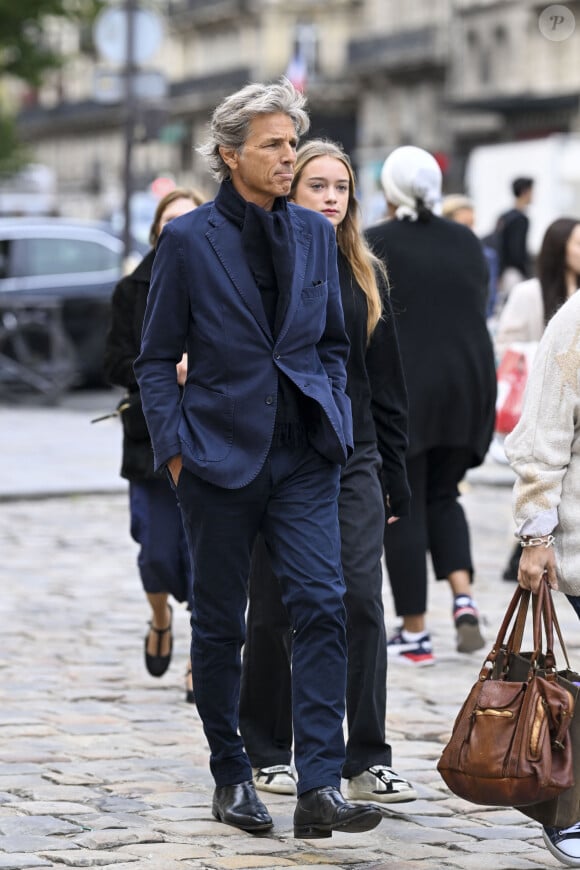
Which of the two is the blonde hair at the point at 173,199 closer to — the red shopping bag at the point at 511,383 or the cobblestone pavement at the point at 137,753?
the cobblestone pavement at the point at 137,753

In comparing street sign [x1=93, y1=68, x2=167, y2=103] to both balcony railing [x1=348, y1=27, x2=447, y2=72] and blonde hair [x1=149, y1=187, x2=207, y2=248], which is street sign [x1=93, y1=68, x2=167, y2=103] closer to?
blonde hair [x1=149, y1=187, x2=207, y2=248]

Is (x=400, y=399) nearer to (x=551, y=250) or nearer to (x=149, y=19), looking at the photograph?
(x=551, y=250)

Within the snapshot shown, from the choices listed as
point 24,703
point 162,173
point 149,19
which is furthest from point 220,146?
point 162,173

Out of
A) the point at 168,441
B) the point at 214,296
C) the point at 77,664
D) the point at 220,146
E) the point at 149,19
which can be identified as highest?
the point at 149,19

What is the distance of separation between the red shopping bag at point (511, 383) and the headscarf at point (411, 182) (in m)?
1.61

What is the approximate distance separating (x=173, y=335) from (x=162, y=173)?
79311 millimetres

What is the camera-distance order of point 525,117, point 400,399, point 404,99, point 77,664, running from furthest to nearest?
1. point 404,99
2. point 525,117
3. point 77,664
4. point 400,399

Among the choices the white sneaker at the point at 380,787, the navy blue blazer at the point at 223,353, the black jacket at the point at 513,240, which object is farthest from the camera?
the black jacket at the point at 513,240

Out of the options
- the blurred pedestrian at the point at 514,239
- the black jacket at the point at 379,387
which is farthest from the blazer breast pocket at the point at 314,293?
the blurred pedestrian at the point at 514,239

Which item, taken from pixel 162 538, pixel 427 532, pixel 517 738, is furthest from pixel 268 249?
pixel 427 532

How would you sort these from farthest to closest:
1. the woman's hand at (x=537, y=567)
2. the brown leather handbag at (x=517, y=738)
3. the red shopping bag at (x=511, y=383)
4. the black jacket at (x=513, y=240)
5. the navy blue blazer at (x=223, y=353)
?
the black jacket at (x=513, y=240) → the red shopping bag at (x=511, y=383) → the navy blue blazer at (x=223, y=353) → the woman's hand at (x=537, y=567) → the brown leather handbag at (x=517, y=738)

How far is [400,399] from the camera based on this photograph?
619 cm

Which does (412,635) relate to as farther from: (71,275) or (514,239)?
(71,275)

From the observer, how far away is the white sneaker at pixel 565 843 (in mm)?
5152
